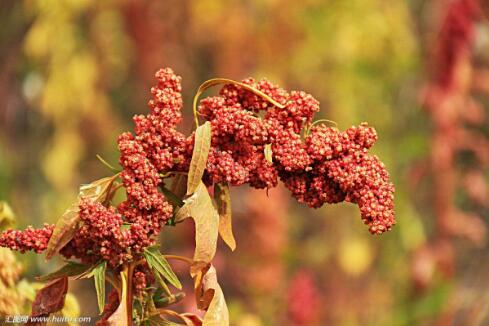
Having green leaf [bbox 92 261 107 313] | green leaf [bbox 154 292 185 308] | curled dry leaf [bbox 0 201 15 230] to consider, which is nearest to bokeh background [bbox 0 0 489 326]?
curled dry leaf [bbox 0 201 15 230]

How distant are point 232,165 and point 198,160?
0.05 meters

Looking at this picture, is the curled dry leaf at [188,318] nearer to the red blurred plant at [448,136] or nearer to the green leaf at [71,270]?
the green leaf at [71,270]

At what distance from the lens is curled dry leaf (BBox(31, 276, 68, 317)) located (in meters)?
1.25

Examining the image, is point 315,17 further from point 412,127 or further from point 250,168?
point 250,168

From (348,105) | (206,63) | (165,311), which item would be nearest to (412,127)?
(348,105)

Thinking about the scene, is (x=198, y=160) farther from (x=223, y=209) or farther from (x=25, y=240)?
(x=25, y=240)

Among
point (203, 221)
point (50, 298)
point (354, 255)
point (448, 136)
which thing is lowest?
point (50, 298)

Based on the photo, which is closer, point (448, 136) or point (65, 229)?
point (65, 229)

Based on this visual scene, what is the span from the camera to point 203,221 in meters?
1.16

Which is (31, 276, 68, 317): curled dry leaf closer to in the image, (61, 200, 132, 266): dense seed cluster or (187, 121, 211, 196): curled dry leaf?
(61, 200, 132, 266): dense seed cluster

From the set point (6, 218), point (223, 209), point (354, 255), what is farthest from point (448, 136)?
point (223, 209)

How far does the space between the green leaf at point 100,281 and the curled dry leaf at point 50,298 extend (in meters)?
0.10

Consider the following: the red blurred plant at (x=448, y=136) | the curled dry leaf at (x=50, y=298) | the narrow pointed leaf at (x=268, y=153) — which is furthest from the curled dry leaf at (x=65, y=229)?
the red blurred plant at (x=448, y=136)

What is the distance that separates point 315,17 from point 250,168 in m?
3.23
